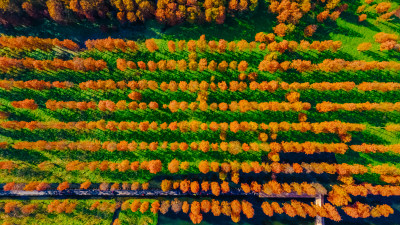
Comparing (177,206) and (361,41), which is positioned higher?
(361,41)

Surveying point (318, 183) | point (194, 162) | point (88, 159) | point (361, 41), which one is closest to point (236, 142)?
point (194, 162)

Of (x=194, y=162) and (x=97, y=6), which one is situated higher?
(x=97, y=6)

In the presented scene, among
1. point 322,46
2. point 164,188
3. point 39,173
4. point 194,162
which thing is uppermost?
point 322,46

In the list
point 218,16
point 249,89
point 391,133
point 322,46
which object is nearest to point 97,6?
point 218,16

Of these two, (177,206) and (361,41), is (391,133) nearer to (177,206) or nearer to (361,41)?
(361,41)

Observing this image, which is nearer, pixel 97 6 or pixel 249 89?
pixel 97 6

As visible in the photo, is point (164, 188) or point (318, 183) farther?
point (318, 183)

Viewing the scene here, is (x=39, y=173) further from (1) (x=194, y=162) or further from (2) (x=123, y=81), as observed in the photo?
(1) (x=194, y=162)

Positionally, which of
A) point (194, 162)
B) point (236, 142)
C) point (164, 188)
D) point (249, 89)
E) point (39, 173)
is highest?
point (249, 89)
